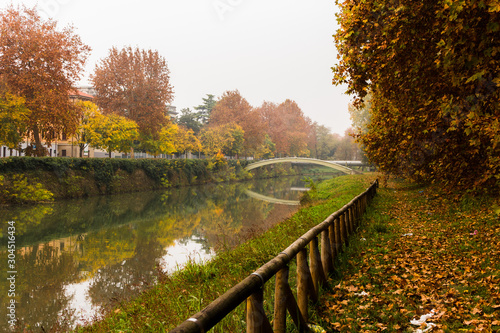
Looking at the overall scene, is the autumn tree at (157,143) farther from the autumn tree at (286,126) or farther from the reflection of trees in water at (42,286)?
the autumn tree at (286,126)

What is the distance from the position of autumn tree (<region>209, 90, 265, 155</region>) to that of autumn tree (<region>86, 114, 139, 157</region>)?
25135 millimetres

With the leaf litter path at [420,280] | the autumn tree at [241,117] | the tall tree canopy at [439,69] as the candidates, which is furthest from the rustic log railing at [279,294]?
the autumn tree at [241,117]

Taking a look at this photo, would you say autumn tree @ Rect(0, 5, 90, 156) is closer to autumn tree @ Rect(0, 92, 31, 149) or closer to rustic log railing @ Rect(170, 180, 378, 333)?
autumn tree @ Rect(0, 92, 31, 149)

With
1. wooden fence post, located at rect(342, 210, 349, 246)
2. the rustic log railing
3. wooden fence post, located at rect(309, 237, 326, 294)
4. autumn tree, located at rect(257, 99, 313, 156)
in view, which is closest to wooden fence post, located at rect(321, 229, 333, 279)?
the rustic log railing

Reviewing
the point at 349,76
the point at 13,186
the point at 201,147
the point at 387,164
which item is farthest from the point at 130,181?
the point at 349,76

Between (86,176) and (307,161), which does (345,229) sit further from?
(307,161)

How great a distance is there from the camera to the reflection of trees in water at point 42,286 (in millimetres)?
6867

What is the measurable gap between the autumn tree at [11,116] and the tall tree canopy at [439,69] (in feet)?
62.5

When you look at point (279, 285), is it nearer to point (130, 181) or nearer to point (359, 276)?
point (359, 276)

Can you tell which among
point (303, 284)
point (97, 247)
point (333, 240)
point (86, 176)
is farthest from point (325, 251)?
point (86, 176)

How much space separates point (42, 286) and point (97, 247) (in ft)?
13.0

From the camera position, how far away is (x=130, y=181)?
29.2 meters

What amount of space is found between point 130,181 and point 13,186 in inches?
422

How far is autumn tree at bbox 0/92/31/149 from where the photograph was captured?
61.4ft
